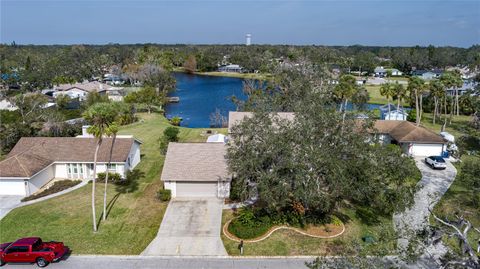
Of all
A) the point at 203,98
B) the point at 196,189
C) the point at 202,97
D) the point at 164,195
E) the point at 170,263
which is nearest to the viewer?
the point at 170,263

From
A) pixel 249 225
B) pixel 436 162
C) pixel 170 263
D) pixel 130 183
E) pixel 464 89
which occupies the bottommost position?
pixel 170 263

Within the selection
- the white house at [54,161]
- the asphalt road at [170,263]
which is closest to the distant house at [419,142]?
the asphalt road at [170,263]

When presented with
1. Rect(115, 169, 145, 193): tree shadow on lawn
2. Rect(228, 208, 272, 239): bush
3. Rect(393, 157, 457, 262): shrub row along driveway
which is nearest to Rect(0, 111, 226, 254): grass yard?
Rect(115, 169, 145, 193): tree shadow on lawn

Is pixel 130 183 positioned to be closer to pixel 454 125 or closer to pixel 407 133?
pixel 407 133

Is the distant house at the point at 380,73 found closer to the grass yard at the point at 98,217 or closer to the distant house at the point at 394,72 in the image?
the distant house at the point at 394,72

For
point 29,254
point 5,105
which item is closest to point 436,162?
point 29,254

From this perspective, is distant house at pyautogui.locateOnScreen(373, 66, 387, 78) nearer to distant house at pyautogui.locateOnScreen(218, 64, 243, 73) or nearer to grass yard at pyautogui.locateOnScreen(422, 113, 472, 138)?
distant house at pyautogui.locateOnScreen(218, 64, 243, 73)
